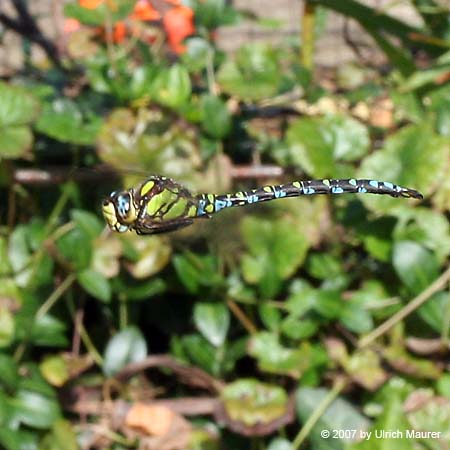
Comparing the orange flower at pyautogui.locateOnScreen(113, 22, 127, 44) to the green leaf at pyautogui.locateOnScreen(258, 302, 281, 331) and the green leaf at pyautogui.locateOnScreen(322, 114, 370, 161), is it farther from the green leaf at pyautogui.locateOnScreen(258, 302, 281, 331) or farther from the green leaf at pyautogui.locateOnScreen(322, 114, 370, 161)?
the green leaf at pyautogui.locateOnScreen(258, 302, 281, 331)

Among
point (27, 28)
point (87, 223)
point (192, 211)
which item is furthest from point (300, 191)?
point (27, 28)

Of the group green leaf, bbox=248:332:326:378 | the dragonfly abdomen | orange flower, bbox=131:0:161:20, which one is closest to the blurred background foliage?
green leaf, bbox=248:332:326:378

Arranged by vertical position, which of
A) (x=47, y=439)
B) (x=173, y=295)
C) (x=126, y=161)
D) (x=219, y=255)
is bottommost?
(x=47, y=439)

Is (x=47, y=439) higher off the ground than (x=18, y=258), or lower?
lower

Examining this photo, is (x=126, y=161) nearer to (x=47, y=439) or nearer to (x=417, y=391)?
(x=47, y=439)

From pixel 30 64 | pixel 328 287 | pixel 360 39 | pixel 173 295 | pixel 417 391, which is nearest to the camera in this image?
pixel 417 391

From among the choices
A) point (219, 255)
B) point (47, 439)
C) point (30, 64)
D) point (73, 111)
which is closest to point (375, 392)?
point (219, 255)

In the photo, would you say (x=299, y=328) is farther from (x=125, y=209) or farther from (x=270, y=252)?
(x=125, y=209)
